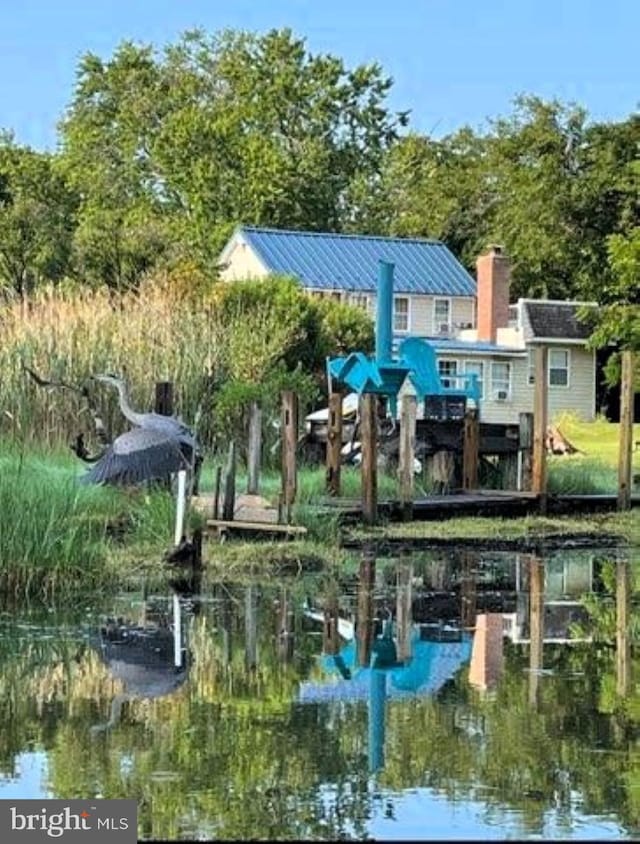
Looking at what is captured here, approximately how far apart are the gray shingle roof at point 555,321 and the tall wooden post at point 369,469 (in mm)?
29658

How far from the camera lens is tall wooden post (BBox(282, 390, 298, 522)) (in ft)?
61.2

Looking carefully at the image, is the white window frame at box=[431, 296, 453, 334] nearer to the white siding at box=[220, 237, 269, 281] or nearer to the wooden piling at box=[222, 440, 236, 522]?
the white siding at box=[220, 237, 269, 281]

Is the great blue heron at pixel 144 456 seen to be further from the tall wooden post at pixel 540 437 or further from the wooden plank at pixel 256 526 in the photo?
the tall wooden post at pixel 540 437

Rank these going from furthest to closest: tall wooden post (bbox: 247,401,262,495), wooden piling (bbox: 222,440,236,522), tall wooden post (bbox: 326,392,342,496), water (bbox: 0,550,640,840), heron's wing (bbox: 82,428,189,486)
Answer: tall wooden post (bbox: 326,392,342,496), tall wooden post (bbox: 247,401,262,495), wooden piling (bbox: 222,440,236,522), heron's wing (bbox: 82,428,189,486), water (bbox: 0,550,640,840)

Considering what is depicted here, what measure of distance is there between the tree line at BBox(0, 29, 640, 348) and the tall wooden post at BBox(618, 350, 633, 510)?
2159cm

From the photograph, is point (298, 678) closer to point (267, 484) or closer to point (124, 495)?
point (124, 495)

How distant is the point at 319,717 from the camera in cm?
961

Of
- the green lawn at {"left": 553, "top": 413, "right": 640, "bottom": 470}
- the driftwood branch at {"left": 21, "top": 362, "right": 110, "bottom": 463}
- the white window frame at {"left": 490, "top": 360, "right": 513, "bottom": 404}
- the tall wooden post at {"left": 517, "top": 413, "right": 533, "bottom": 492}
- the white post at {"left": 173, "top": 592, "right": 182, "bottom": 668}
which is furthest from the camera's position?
the white window frame at {"left": 490, "top": 360, "right": 513, "bottom": 404}

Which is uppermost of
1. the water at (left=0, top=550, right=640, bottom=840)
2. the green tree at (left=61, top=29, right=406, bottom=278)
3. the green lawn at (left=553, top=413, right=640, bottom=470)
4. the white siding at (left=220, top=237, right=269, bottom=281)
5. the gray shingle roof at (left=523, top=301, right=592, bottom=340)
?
the green tree at (left=61, top=29, right=406, bottom=278)

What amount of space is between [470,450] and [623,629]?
36.3 feet

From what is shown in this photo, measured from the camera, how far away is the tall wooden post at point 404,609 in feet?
40.1

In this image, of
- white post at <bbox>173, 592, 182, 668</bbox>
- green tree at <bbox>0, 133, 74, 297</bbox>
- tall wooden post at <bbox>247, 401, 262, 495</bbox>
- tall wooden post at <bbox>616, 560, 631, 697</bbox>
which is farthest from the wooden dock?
green tree at <bbox>0, 133, 74, 297</bbox>

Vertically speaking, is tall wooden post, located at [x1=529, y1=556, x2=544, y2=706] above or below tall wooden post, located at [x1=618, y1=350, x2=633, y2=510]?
below

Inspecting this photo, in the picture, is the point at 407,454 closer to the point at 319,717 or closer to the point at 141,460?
the point at 141,460
